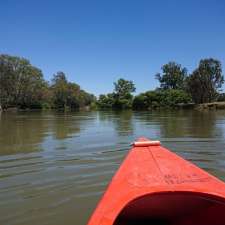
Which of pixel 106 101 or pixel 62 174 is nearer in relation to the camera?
pixel 62 174

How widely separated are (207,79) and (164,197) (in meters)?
71.1

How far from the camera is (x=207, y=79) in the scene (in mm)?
71188

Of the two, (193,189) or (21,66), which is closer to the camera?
(193,189)

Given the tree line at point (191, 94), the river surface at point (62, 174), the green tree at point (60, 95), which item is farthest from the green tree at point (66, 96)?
the river surface at point (62, 174)

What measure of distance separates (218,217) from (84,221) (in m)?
1.62

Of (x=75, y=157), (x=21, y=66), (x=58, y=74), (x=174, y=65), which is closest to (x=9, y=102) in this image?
(x=21, y=66)

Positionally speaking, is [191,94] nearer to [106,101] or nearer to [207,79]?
[207,79]

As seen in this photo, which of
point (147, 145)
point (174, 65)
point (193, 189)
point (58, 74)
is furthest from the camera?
point (58, 74)

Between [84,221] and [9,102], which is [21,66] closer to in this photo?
[9,102]

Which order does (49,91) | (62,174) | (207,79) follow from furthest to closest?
(49,91) < (207,79) < (62,174)

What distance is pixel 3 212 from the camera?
174 inches

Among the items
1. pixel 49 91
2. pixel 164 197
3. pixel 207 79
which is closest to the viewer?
pixel 164 197

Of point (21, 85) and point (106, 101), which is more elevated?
point (21, 85)

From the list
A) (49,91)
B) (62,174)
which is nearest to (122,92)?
(49,91)
